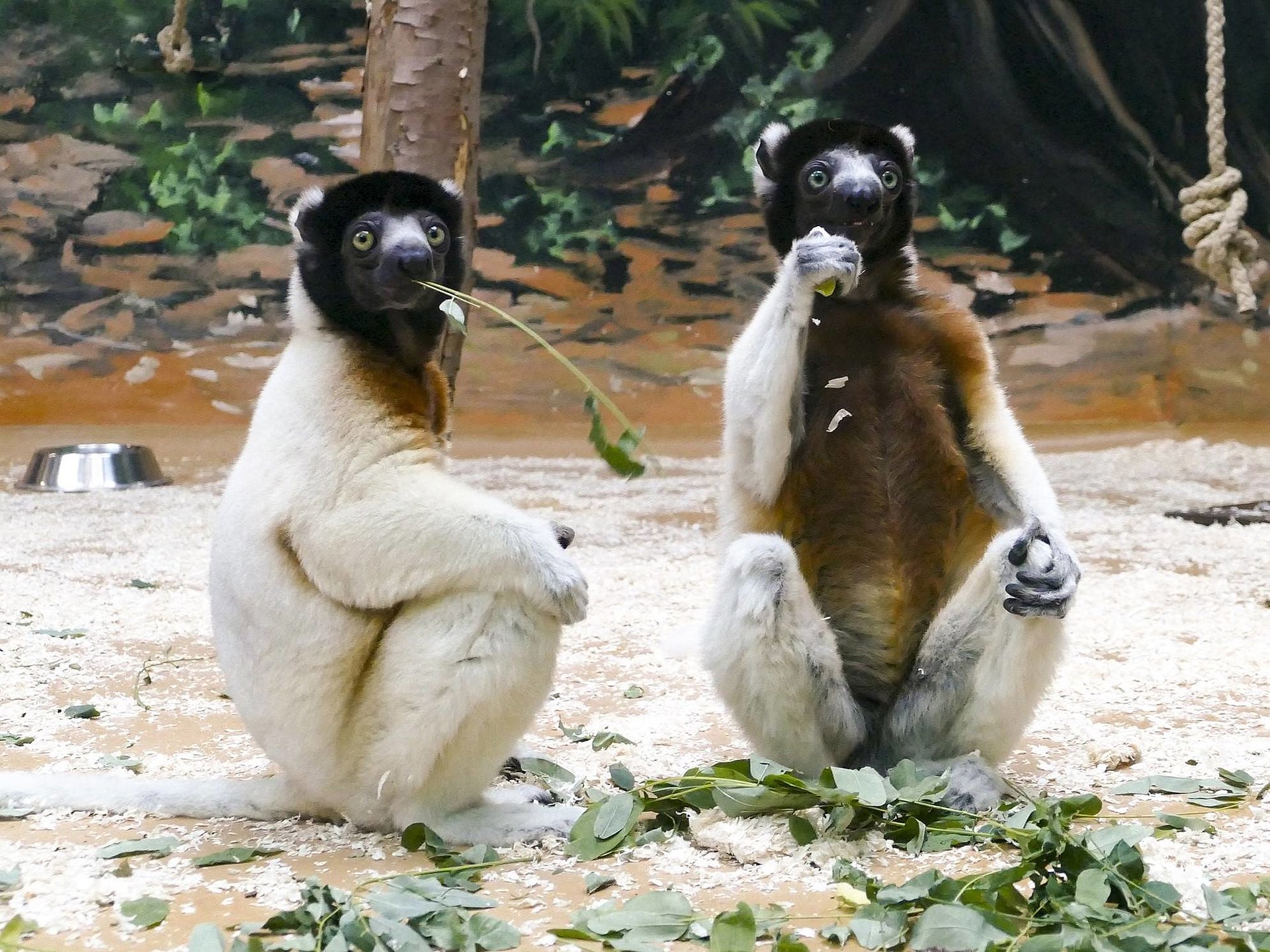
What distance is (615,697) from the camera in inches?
167

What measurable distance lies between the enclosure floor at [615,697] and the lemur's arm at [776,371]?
917mm

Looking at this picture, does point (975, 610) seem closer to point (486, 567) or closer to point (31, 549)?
point (486, 567)

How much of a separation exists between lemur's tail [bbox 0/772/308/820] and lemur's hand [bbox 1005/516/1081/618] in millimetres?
1853

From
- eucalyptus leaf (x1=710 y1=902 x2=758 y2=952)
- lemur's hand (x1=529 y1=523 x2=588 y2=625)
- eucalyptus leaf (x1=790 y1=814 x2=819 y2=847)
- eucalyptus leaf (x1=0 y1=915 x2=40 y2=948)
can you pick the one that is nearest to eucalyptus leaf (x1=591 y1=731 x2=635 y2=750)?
lemur's hand (x1=529 y1=523 x2=588 y2=625)

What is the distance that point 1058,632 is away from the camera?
297cm

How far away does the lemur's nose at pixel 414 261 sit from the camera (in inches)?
117

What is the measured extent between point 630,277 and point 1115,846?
369 inches

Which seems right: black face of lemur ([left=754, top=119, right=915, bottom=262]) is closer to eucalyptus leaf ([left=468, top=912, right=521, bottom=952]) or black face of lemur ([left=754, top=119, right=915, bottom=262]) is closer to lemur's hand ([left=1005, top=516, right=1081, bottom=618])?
lemur's hand ([left=1005, top=516, right=1081, bottom=618])

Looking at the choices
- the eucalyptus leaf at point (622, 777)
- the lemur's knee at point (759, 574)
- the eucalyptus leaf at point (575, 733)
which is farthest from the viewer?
the eucalyptus leaf at point (575, 733)

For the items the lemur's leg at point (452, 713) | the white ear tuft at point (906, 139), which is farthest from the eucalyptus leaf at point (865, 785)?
the white ear tuft at point (906, 139)

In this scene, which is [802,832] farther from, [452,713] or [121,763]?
[121,763]

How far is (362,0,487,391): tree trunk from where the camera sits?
212 inches

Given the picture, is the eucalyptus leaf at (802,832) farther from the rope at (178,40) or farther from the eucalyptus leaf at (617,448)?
the rope at (178,40)

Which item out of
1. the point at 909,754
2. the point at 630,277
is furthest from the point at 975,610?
the point at 630,277
